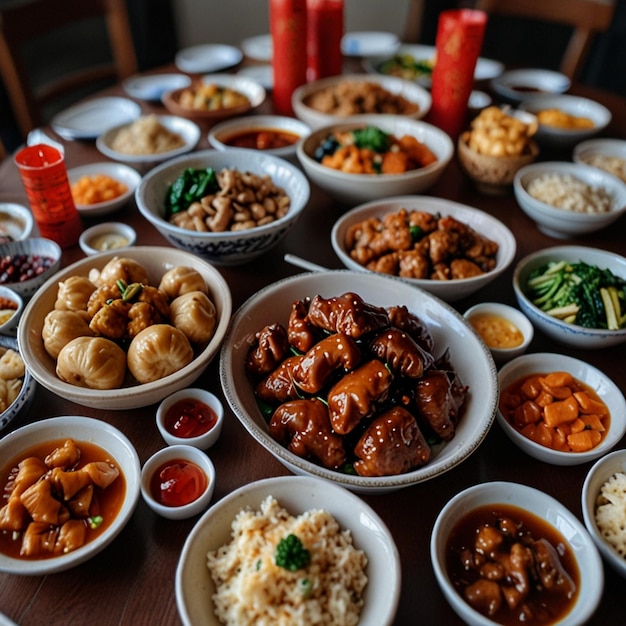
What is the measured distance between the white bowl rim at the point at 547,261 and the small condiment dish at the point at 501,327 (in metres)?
0.07

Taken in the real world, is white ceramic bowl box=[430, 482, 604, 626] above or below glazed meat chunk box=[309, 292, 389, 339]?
below

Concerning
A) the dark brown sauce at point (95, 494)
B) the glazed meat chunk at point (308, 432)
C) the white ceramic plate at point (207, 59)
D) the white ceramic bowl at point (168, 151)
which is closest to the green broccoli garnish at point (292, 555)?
the glazed meat chunk at point (308, 432)

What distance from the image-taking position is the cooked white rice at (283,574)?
125cm

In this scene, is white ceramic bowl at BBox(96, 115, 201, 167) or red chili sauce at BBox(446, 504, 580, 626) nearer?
red chili sauce at BBox(446, 504, 580, 626)

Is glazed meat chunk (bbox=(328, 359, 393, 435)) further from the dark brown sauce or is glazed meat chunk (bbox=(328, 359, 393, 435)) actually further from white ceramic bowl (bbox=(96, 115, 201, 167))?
white ceramic bowl (bbox=(96, 115, 201, 167))

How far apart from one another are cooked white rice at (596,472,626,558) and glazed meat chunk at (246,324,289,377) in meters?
1.09

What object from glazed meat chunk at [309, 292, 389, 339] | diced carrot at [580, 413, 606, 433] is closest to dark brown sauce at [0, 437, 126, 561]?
glazed meat chunk at [309, 292, 389, 339]

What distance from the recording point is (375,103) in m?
3.38

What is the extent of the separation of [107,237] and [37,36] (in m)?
2.36

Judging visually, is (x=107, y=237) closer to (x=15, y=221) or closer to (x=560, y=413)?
(x=15, y=221)

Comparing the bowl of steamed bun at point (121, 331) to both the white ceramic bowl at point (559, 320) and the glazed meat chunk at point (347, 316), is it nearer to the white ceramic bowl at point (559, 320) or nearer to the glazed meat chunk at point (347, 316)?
the glazed meat chunk at point (347, 316)

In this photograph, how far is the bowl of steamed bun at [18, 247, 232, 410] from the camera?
1.66 metres

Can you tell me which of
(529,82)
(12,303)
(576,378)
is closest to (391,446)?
(576,378)

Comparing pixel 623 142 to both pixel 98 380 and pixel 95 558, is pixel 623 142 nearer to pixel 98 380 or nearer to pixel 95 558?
pixel 98 380
